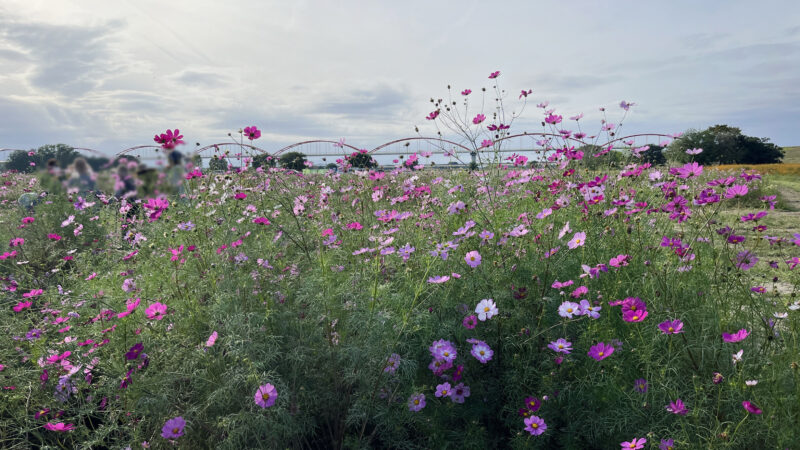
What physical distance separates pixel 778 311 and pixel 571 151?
1399 mm

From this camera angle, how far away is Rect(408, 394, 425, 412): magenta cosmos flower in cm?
174

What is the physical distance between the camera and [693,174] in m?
2.39

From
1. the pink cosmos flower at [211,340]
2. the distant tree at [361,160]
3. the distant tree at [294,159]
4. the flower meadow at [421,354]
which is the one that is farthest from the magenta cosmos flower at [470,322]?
the distant tree at [294,159]

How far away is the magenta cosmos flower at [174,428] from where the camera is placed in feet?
5.33

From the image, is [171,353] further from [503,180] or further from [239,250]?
[503,180]

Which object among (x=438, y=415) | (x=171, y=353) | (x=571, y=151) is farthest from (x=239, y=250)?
(x=571, y=151)

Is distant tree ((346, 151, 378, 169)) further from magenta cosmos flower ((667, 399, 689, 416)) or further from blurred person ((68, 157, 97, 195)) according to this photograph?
magenta cosmos flower ((667, 399, 689, 416))

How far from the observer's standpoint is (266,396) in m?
1.55

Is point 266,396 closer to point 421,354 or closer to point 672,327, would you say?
point 421,354

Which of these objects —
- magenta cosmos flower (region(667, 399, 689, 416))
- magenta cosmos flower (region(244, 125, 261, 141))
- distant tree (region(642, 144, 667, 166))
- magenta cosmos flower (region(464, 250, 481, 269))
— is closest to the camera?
magenta cosmos flower (region(667, 399, 689, 416))

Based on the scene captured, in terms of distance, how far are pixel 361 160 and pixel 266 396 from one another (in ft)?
13.7

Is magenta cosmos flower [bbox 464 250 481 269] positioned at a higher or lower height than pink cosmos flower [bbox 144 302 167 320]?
higher

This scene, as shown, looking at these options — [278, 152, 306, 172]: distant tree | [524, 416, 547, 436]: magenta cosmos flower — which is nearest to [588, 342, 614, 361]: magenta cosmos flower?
[524, 416, 547, 436]: magenta cosmos flower

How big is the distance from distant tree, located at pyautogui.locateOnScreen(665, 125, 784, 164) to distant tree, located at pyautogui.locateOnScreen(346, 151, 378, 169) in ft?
41.2
